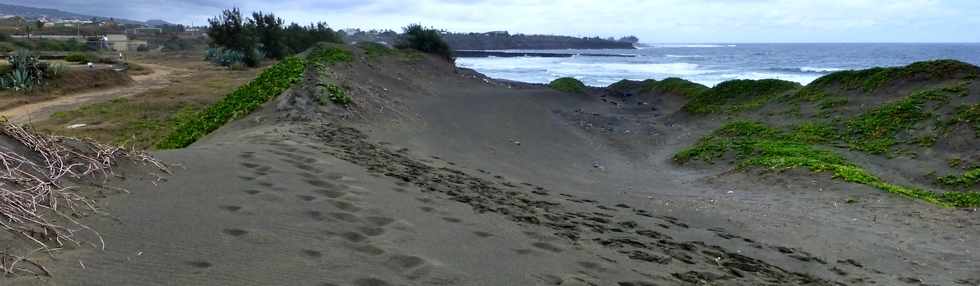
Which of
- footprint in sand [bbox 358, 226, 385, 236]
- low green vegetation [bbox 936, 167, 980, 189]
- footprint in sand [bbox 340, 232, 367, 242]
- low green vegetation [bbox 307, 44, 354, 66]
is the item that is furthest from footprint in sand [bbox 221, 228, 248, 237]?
low green vegetation [bbox 307, 44, 354, 66]

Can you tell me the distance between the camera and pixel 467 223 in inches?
205

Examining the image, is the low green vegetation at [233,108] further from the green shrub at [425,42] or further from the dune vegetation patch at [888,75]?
the green shrub at [425,42]

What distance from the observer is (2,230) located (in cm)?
305

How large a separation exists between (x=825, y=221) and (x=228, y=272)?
6632 millimetres

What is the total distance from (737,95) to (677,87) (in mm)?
4740

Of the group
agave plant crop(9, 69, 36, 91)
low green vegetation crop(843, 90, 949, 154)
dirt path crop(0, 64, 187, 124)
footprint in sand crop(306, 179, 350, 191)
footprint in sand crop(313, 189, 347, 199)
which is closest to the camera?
footprint in sand crop(313, 189, 347, 199)

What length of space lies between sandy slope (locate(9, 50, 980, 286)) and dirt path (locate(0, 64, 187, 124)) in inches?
367

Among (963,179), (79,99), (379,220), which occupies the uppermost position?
(379,220)

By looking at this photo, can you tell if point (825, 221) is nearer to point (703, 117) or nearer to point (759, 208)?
point (759, 208)

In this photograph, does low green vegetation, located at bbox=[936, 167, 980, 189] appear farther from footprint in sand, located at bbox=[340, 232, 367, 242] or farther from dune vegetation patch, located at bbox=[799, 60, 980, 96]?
footprint in sand, located at bbox=[340, 232, 367, 242]

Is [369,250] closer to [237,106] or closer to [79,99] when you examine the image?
[237,106]

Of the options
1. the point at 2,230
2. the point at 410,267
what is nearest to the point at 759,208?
the point at 410,267

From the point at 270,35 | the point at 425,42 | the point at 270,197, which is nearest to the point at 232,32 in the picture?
the point at 270,35

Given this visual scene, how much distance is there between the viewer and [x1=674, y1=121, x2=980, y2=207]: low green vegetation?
8.70 metres
